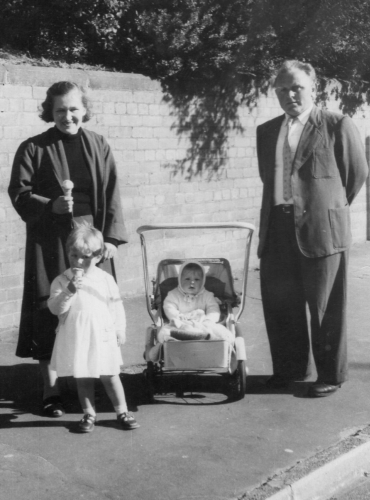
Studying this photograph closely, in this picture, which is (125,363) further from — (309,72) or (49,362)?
(309,72)

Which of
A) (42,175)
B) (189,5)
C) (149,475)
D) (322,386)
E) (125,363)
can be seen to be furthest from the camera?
(189,5)

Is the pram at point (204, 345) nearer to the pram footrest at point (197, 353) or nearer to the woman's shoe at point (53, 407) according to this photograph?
the pram footrest at point (197, 353)

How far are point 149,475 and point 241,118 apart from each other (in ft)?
20.6

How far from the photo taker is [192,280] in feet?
17.1

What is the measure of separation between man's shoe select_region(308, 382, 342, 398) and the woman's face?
89.5 inches

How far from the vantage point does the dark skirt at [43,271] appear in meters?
4.90

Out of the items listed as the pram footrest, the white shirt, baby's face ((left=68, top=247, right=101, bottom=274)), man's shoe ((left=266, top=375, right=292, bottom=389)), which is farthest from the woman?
man's shoe ((left=266, top=375, right=292, bottom=389))

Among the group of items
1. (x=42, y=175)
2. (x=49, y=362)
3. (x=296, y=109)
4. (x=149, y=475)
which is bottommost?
(x=149, y=475)

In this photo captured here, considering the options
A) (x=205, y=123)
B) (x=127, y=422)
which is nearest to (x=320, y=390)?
(x=127, y=422)

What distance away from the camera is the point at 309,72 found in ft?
16.7

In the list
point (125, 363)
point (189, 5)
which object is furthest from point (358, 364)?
point (189, 5)

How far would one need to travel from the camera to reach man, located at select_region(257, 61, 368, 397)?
5.06 metres

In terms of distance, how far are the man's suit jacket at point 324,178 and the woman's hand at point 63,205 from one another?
1448 mm

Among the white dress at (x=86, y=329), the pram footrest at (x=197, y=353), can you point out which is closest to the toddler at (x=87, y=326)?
the white dress at (x=86, y=329)
